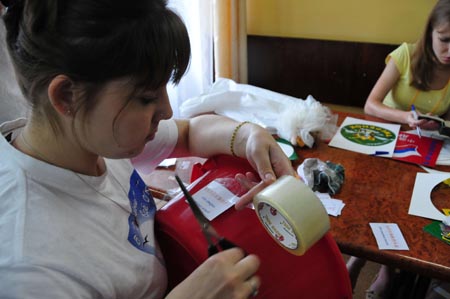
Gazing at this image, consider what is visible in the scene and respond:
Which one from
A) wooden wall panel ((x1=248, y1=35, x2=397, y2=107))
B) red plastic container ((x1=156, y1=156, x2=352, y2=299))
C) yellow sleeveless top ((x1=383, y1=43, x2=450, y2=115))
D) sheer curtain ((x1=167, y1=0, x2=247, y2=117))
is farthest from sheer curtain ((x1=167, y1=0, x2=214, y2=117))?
red plastic container ((x1=156, y1=156, x2=352, y2=299))

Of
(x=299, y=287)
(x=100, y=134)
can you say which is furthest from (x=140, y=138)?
(x=299, y=287)

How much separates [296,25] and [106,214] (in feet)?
7.17

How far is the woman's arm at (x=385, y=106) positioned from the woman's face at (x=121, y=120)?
3.93 ft

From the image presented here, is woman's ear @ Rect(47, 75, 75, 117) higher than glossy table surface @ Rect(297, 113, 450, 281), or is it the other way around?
woman's ear @ Rect(47, 75, 75, 117)

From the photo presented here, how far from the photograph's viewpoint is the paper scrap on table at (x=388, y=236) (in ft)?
3.04

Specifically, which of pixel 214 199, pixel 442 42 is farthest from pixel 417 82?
pixel 214 199

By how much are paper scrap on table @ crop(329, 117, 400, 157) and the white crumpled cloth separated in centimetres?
5

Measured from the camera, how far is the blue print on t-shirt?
722mm

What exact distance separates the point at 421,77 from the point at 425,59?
84 mm

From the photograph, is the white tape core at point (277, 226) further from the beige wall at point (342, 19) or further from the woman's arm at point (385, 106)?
the beige wall at point (342, 19)

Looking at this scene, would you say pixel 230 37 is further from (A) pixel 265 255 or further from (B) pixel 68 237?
(B) pixel 68 237

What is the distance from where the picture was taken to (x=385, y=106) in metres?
1.72

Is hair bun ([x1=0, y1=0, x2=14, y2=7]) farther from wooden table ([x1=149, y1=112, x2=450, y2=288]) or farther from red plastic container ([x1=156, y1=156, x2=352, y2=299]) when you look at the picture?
wooden table ([x1=149, y1=112, x2=450, y2=288])

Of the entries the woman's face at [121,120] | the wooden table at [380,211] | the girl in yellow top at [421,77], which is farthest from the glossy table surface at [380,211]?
the woman's face at [121,120]
